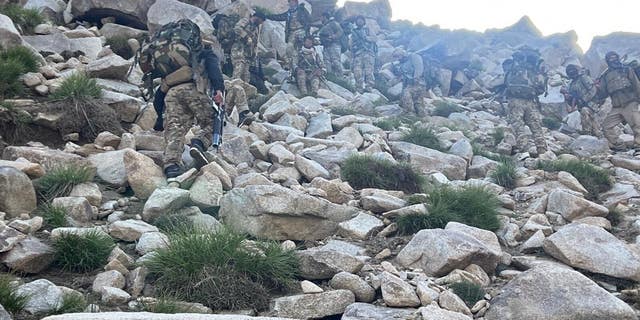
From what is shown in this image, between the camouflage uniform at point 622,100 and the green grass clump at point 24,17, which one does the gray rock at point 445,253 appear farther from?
the camouflage uniform at point 622,100

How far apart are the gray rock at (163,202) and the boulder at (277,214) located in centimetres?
48

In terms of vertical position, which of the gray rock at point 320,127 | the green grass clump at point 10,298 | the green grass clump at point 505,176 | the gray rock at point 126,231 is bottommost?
the gray rock at point 320,127

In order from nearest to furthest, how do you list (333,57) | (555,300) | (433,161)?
(555,300)
(433,161)
(333,57)

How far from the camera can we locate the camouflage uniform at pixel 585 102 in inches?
618

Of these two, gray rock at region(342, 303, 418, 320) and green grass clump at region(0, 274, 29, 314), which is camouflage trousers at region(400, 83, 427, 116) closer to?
gray rock at region(342, 303, 418, 320)

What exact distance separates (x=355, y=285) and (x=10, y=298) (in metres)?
2.56

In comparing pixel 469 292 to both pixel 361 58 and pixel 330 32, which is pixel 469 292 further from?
pixel 361 58

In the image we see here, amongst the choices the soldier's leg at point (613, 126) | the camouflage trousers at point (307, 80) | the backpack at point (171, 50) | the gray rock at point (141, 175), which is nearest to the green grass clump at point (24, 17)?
the backpack at point (171, 50)

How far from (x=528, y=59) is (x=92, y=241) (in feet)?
47.9

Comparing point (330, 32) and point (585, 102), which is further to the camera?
point (330, 32)

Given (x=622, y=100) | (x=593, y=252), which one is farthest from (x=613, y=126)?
(x=593, y=252)

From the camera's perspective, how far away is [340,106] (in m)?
15.1

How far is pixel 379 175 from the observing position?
325 inches

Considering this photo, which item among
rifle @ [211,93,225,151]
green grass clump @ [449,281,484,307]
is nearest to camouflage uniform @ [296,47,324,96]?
rifle @ [211,93,225,151]
